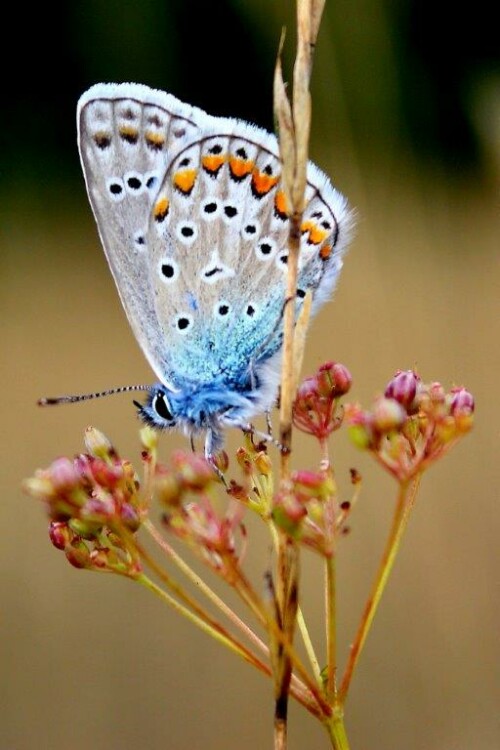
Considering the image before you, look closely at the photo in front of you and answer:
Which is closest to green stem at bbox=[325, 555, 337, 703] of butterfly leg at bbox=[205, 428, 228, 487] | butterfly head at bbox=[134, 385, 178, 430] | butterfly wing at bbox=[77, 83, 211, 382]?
butterfly leg at bbox=[205, 428, 228, 487]

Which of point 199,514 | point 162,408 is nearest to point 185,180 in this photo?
point 162,408

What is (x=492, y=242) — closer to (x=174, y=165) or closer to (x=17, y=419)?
(x=17, y=419)

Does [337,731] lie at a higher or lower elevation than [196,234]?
lower

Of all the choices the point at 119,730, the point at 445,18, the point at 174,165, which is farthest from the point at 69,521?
the point at 445,18

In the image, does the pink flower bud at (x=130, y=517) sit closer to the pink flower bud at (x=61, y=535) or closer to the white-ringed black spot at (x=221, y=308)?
the pink flower bud at (x=61, y=535)

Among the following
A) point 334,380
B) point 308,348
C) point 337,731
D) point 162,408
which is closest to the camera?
point 337,731

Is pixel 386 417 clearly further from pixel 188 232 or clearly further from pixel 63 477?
pixel 188 232
